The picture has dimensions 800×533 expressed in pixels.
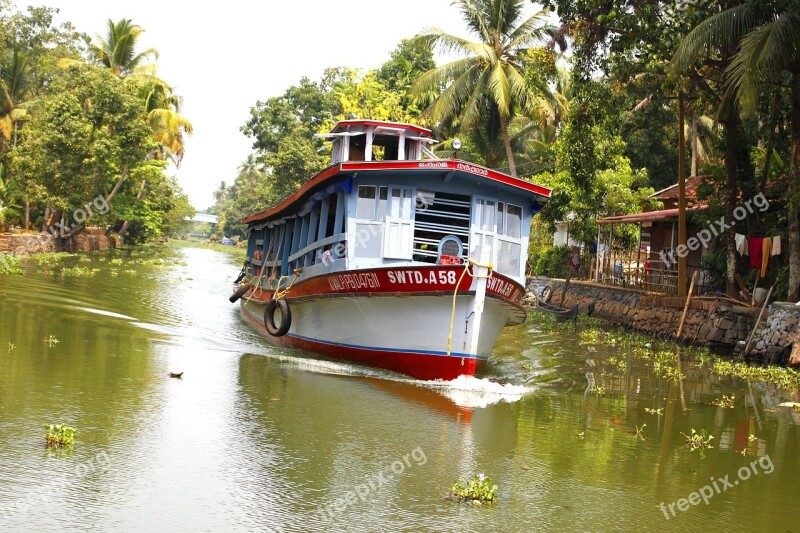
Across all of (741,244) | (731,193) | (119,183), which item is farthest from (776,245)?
(119,183)

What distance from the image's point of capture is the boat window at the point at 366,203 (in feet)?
44.0

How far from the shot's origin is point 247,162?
9700 centimetres

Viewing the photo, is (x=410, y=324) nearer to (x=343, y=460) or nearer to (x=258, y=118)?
(x=343, y=460)

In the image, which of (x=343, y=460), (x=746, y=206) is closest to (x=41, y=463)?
(x=343, y=460)

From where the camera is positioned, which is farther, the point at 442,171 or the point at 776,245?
the point at 776,245

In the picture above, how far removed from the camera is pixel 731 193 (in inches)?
797

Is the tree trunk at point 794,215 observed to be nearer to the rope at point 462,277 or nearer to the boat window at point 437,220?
the boat window at point 437,220

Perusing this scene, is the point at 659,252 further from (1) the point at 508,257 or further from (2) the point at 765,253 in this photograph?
(1) the point at 508,257

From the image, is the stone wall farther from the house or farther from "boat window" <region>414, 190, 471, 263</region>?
the house

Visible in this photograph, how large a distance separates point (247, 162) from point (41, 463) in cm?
9299

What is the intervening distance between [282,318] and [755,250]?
1145 centimetres

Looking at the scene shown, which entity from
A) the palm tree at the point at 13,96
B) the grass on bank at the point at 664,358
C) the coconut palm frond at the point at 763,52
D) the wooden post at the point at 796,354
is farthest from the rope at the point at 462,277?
the palm tree at the point at 13,96

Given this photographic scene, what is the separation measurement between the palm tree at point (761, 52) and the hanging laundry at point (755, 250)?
4.47 feet

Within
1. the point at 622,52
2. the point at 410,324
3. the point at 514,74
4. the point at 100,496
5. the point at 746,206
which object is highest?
the point at 514,74
